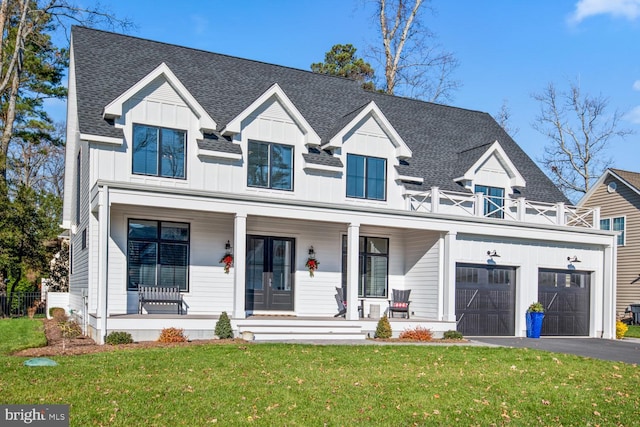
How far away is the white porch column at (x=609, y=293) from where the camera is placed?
21766 mm

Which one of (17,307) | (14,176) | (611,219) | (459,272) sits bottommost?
(17,307)

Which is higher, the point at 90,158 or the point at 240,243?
the point at 90,158

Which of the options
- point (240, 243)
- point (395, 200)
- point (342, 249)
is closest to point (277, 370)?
point (240, 243)

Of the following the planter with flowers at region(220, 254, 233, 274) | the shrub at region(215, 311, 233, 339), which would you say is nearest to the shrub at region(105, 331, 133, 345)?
the shrub at region(215, 311, 233, 339)

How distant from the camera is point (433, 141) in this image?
2420cm

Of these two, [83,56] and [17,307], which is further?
[17,307]

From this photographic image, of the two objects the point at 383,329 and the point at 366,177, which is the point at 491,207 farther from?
the point at 383,329

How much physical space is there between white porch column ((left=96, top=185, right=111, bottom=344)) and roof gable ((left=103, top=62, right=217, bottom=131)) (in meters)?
2.88

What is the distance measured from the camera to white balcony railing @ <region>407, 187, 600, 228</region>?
20922mm

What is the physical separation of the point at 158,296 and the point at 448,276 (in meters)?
8.64

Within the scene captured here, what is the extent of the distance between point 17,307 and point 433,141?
59.1ft

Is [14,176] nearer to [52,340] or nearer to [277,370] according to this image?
[52,340]

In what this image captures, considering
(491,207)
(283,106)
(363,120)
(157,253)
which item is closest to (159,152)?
(157,253)

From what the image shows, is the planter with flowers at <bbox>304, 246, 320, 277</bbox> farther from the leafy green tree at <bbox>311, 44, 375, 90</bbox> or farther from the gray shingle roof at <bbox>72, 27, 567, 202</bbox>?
the leafy green tree at <bbox>311, 44, 375, 90</bbox>
